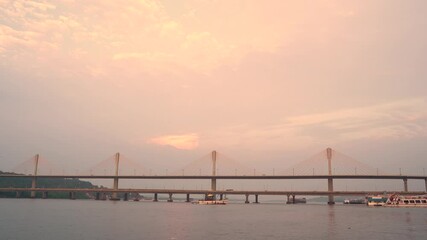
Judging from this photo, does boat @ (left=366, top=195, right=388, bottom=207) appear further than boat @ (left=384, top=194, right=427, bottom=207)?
Yes

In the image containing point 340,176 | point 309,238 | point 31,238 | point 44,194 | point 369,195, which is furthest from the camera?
point 44,194

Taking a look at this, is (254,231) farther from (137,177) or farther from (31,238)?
(137,177)

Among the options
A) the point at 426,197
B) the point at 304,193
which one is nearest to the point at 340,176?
the point at 304,193

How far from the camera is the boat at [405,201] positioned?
123250 millimetres

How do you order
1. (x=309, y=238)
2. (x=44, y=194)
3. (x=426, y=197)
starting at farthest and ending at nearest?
(x=44, y=194), (x=426, y=197), (x=309, y=238)

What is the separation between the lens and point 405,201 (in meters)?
128

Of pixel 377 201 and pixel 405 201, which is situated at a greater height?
pixel 405 201

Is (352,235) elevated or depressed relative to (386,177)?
depressed

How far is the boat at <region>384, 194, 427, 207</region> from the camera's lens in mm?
123250

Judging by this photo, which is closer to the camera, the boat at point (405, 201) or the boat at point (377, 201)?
the boat at point (405, 201)

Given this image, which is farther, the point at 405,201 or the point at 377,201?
the point at 377,201

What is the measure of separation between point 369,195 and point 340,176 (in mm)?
18354

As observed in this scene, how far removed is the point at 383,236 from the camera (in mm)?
39750

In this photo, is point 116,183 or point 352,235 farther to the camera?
point 116,183
